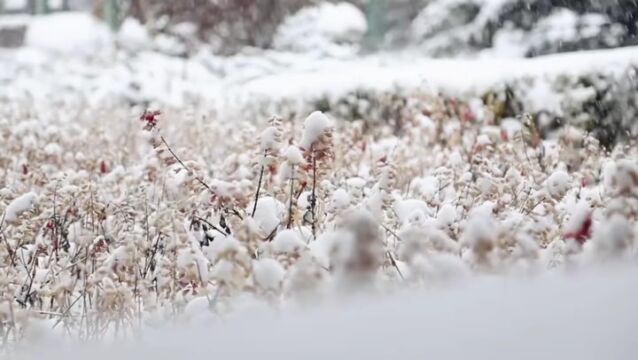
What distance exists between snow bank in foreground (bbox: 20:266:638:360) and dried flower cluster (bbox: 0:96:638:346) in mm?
173

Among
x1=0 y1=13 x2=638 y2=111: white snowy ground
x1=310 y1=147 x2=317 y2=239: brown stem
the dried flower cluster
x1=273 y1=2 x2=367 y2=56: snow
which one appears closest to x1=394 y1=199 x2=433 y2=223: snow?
the dried flower cluster

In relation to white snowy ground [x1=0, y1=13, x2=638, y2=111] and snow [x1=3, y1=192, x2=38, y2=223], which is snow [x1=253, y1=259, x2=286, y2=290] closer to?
snow [x1=3, y1=192, x2=38, y2=223]

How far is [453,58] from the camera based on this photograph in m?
8.88

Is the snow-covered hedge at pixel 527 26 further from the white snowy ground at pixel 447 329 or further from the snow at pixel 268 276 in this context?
the white snowy ground at pixel 447 329

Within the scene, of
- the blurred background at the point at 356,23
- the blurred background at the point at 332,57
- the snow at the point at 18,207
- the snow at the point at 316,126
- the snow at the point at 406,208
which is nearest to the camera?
the snow at the point at 316,126

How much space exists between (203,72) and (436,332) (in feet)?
35.9

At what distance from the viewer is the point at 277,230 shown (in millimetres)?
2652

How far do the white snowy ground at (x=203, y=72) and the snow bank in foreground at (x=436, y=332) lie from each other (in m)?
4.92

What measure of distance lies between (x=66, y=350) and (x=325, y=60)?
11.3 m

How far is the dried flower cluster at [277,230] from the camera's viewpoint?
1.61 m

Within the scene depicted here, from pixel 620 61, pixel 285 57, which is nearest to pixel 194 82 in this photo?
pixel 285 57

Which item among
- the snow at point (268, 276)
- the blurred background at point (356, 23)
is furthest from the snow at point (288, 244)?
the blurred background at point (356, 23)

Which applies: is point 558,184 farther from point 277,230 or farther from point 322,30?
point 322,30

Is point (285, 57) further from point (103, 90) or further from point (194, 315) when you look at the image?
point (194, 315)
